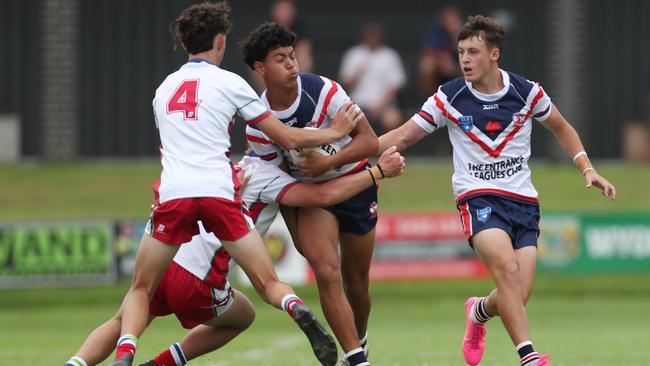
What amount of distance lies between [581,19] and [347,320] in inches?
559

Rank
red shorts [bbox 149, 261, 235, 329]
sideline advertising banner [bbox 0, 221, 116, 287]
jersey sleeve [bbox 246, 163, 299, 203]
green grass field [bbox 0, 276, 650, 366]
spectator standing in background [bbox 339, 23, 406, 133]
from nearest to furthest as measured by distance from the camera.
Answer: red shorts [bbox 149, 261, 235, 329] → jersey sleeve [bbox 246, 163, 299, 203] → green grass field [bbox 0, 276, 650, 366] → sideline advertising banner [bbox 0, 221, 116, 287] → spectator standing in background [bbox 339, 23, 406, 133]

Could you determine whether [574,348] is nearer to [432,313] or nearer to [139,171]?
[432,313]

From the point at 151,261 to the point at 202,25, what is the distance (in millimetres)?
1448

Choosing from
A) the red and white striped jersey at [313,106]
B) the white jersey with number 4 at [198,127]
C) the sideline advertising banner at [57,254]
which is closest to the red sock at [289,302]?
the white jersey with number 4 at [198,127]

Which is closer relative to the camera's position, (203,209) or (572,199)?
(203,209)

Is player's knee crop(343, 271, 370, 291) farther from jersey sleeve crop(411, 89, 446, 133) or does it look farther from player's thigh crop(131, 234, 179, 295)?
player's thigh crop(131, 234, 179, 295)

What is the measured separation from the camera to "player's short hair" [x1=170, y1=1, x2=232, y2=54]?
8.20m

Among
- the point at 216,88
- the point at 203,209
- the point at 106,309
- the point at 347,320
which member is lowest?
the point at 106,309

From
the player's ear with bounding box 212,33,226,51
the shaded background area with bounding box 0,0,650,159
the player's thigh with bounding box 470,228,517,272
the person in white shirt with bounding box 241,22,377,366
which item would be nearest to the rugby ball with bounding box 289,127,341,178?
the person in white shirt with bounding box 241,22,377,366

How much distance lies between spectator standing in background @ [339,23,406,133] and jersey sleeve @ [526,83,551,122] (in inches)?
417

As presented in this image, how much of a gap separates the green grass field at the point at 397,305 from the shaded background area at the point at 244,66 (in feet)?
3.48

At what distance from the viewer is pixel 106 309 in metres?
16.9

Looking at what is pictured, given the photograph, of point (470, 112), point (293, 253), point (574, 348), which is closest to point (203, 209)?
point (470, 112)

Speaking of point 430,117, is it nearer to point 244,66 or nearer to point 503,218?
point 503,218
